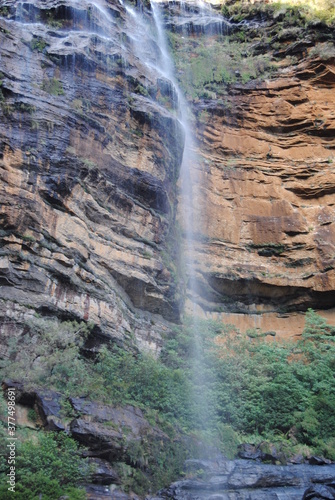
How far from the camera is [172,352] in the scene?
13.3m

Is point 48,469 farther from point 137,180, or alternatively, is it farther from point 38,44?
point 38,44

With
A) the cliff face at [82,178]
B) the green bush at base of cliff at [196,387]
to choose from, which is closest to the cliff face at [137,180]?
the cliff face at [82,178]

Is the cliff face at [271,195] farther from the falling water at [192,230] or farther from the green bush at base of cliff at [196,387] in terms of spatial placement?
the green bush at base of cliff at [196,387]

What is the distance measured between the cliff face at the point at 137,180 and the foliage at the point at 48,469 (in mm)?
3191

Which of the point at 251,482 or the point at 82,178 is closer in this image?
the point at 251,482

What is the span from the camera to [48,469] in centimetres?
743

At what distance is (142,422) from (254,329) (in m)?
7.71

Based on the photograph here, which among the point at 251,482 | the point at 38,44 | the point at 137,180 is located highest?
the point at 38,44

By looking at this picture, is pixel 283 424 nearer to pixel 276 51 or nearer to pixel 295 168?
pixel 295 168

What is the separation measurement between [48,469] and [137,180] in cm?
931

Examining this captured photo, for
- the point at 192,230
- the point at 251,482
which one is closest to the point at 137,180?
the point at 192,230

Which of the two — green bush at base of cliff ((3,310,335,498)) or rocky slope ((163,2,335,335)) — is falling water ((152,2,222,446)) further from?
rocky slope ((163,2,335,335))

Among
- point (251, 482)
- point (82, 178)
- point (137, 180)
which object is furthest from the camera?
point (137, 180)

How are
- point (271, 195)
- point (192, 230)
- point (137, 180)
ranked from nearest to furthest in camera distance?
1. point (137, 180)
2. point (192, 230)
3. point (271, 195)
